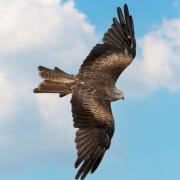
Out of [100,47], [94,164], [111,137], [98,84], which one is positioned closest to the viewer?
[94,164]

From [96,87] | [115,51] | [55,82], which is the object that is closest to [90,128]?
[96,87]

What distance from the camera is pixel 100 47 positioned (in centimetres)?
2364

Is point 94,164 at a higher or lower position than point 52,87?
lower

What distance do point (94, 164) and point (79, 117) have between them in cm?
175

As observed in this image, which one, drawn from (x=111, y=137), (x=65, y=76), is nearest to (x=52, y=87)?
(x=65, y=76)

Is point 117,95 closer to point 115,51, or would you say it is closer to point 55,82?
point 55,82

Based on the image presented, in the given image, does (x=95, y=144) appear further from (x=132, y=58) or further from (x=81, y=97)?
(x=132, y=58)

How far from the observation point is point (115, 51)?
24.2m

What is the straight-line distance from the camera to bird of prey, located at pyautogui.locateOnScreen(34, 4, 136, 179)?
64.5 feet

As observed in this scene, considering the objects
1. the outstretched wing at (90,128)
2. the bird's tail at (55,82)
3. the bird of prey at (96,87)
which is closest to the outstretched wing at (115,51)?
the bird of prey at (96,87)

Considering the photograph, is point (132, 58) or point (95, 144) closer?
point (95, 144)

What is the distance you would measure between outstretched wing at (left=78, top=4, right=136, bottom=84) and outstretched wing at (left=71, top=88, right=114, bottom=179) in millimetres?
1319

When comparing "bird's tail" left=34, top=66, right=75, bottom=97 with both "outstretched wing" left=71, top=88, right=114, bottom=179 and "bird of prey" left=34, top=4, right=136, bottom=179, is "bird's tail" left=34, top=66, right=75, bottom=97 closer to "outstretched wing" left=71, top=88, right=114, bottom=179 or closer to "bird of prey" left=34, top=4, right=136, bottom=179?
"bird of prey" left=34, top=4, right=136, bottom=179

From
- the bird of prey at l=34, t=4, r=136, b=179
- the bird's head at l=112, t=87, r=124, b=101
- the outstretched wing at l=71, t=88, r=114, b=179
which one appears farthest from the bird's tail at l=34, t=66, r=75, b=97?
the bird's head at l=112, t=87, r=124, b=101
